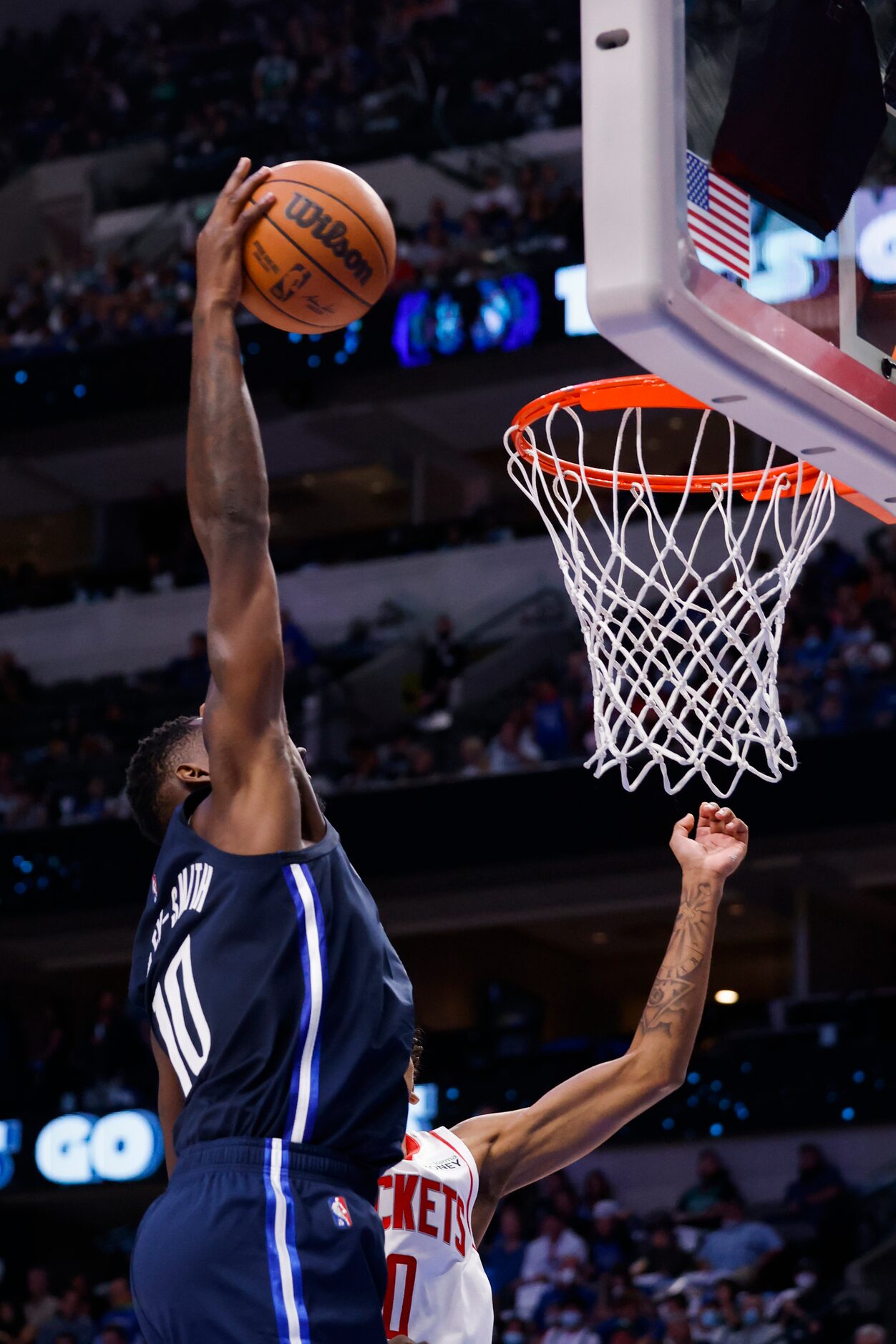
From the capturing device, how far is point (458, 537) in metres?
16.3

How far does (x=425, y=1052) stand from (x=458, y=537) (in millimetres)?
4893

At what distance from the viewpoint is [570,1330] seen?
32.6 feet

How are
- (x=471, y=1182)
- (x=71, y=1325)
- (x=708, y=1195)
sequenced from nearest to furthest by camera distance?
(x=471, y=1182)
(x=708, y=1195)
(x=71, y=1325)

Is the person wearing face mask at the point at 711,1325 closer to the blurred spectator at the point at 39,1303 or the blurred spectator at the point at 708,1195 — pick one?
the blurred spectator at the point at 708,1195

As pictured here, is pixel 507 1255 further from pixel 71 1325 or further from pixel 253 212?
pixel 253 212

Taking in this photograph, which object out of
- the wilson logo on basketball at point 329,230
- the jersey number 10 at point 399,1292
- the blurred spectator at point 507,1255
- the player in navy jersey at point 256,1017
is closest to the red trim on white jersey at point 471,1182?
the jersey number 10 at point 399,1292

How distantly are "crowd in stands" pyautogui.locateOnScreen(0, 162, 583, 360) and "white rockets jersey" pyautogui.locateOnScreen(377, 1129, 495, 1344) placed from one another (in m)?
12.9

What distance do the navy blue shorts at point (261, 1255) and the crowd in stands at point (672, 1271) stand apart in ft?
23.8

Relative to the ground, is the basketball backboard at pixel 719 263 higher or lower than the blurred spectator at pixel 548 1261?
higher

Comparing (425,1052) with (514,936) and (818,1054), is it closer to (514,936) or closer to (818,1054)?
(818,1054)

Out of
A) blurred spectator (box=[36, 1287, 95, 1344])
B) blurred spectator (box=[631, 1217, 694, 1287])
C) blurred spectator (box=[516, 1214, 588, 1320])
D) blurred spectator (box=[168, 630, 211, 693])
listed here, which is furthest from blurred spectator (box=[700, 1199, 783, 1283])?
blurred spectator (box=[168, 630, 211, 693])

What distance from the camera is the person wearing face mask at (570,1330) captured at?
32.1 ft

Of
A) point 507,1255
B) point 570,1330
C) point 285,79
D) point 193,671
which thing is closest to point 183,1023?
point 570,1330

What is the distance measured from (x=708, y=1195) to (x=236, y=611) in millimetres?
9498
